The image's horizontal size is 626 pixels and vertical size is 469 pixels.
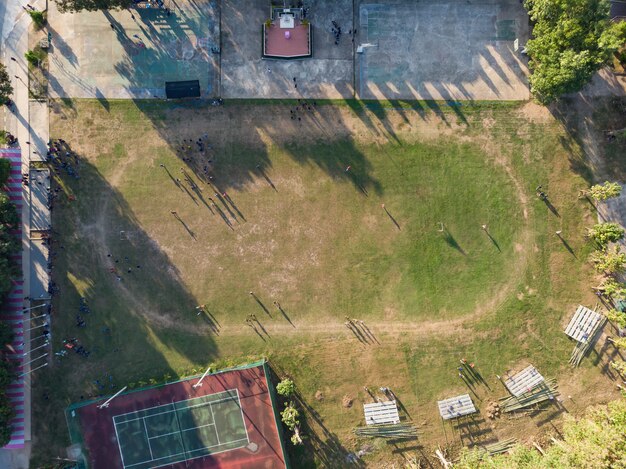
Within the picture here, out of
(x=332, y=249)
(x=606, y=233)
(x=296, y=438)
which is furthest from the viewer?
(x=332, y=249)

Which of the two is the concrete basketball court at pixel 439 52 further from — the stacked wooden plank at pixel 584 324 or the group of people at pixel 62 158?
the group of people at pixel 62 158

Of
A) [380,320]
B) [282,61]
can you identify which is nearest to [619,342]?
[380,320]

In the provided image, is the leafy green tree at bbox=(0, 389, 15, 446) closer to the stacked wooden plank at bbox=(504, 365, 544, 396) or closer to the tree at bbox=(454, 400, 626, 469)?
the tree at bbox=(454, 400, 626, 469)

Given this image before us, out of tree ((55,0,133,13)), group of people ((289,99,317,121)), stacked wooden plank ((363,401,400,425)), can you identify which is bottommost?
stacked wooden plank ((363,401,400,425))

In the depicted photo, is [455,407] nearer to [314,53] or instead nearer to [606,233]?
[606,233]

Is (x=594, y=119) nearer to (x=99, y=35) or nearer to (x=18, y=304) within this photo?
(x=99, y=35)

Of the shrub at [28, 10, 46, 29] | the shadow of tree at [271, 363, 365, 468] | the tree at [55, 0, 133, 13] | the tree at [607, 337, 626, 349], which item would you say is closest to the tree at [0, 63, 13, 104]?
the shrub at [28, 10, 46, 29]

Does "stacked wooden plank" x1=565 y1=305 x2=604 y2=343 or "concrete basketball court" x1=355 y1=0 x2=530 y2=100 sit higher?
"concrete basketball court" x1=355 y1=0 x2=530 y2=100

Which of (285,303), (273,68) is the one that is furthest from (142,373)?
(273,68)
